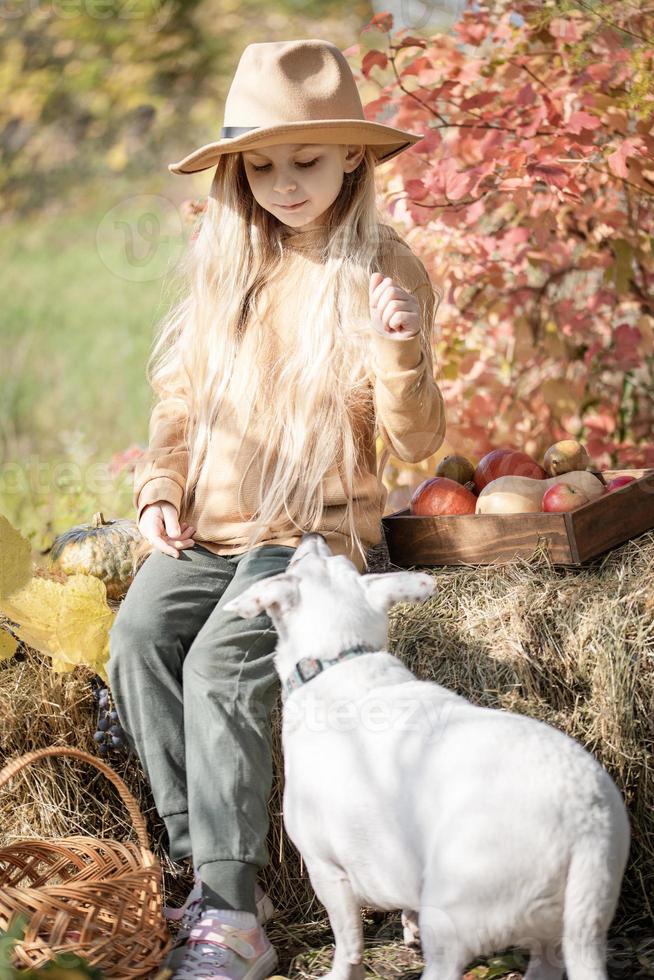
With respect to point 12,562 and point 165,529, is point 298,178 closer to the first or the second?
point 165,529

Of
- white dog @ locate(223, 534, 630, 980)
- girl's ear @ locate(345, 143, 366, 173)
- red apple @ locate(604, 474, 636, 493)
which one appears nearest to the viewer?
white dog @ locate(223, 534, 630, 980)

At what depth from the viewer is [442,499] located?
8.09 ft

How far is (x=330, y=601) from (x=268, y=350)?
0.87m

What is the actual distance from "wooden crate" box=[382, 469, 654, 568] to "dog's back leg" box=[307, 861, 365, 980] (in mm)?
900

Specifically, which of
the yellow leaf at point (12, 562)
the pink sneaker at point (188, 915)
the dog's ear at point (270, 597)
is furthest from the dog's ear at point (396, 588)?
the yellow leaf at point (12, 562)

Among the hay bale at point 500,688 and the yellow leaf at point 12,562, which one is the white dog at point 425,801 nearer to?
the hay bale at point 500,688

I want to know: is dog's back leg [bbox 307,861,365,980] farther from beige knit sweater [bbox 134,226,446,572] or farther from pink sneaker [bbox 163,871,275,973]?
beige knit sweater [bbox 134,226,446,572]

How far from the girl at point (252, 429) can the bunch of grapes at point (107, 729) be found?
3.3 inches

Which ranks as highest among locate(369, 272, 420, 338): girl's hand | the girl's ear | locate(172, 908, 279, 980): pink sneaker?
the girl's ear

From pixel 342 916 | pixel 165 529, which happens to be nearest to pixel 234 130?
pixel 165 529

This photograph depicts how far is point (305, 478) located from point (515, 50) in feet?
6.06

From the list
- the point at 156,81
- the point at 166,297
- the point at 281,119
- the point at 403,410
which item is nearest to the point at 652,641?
the point at 403,410

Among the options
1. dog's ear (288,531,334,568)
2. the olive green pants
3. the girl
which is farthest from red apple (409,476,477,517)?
dog's ear (288,531,334,568)

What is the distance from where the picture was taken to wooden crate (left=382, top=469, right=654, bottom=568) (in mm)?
2258
